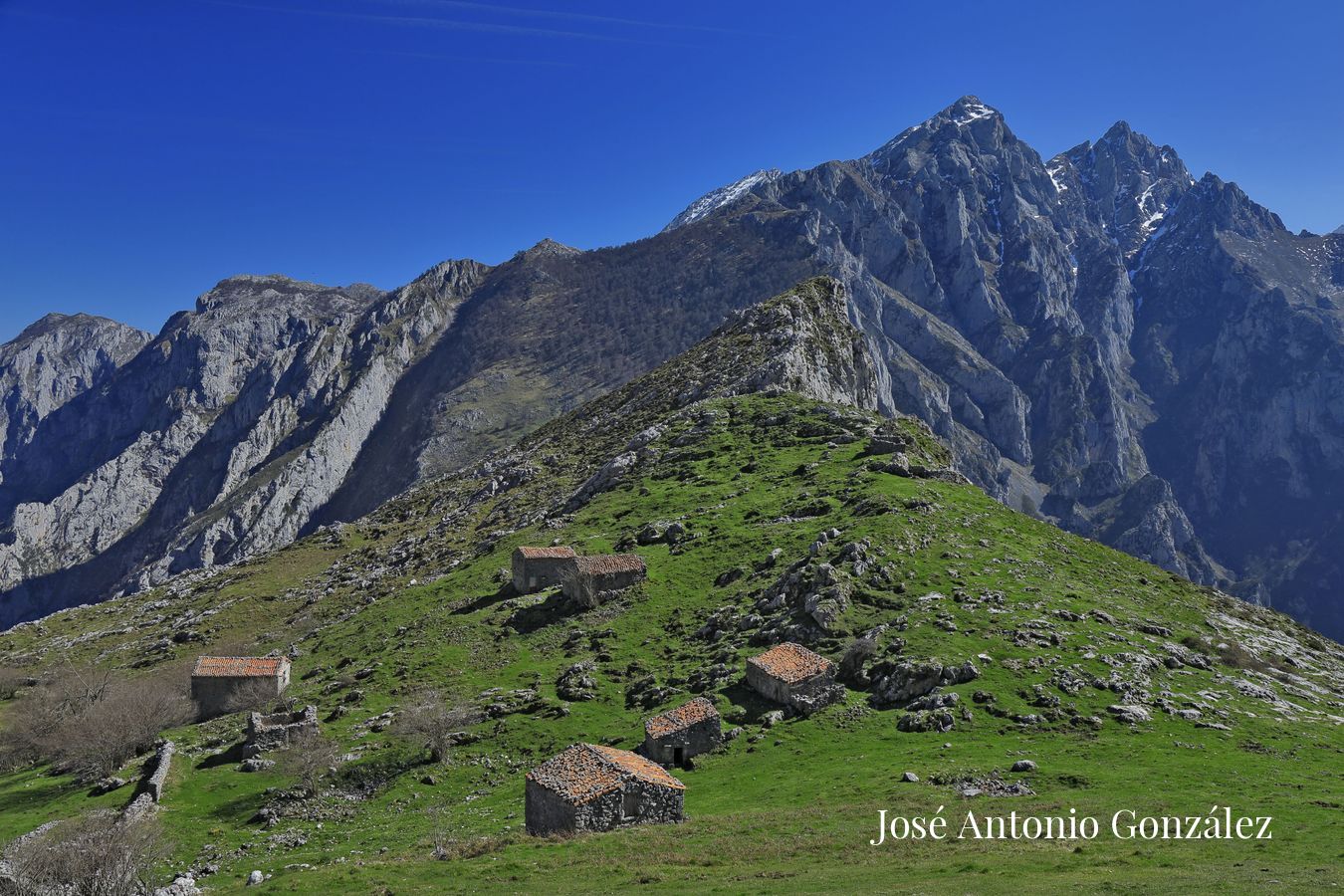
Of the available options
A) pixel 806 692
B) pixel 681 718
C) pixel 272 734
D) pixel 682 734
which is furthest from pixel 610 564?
pixel 682 734

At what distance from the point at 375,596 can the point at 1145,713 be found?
261 feet

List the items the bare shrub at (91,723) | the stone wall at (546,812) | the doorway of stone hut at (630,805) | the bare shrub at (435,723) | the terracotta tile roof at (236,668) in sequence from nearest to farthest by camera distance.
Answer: the stone wall at (546,812), the doorway of stone hut at (630,805), the bare shrub at (435,723), the bare shrub at (91,723), the terracotta tile roof at (236,668)

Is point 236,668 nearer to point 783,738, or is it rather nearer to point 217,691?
point 217,691

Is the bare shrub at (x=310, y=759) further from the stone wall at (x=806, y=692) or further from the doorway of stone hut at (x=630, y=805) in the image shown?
the stone wall at (x=806, y=692)

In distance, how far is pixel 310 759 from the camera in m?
50.8

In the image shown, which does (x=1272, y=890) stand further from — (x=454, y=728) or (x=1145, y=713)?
(x=454, y=728)

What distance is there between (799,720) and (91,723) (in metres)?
48.0

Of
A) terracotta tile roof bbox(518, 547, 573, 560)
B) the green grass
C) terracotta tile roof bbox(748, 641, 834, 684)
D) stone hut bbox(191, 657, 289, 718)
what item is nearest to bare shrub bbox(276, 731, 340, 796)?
the green grass

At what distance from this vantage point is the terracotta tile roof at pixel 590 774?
3753 centimetres

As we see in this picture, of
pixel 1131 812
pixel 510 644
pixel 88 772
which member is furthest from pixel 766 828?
pixel 88 772

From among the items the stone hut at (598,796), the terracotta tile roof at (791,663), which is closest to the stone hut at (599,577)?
the terracotta tile roof at (791,663)

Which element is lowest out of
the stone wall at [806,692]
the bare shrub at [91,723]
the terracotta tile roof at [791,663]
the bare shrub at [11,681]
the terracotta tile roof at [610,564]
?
the bare shrub at [11,681]

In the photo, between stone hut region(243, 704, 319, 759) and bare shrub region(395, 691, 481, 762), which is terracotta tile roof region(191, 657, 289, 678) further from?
bare shrub region(395, 691, 481, 762)

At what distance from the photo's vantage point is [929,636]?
52.6 meters
